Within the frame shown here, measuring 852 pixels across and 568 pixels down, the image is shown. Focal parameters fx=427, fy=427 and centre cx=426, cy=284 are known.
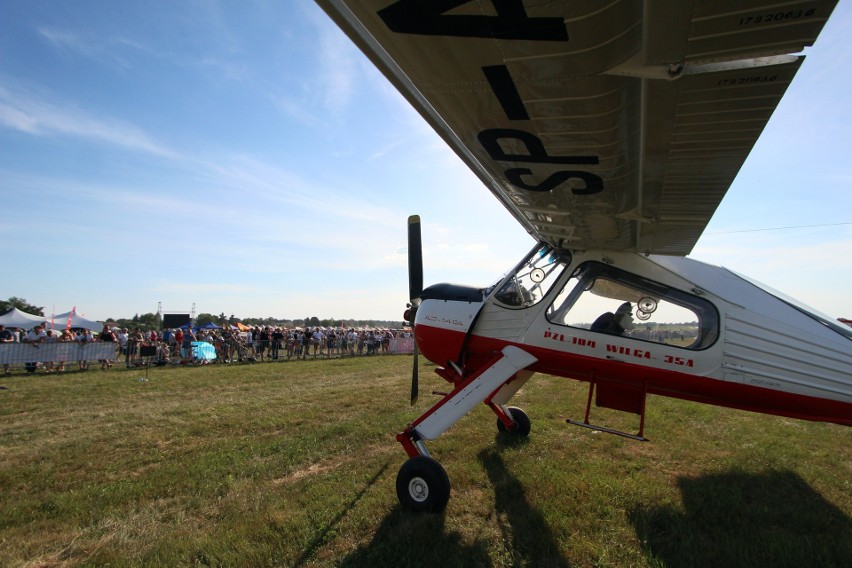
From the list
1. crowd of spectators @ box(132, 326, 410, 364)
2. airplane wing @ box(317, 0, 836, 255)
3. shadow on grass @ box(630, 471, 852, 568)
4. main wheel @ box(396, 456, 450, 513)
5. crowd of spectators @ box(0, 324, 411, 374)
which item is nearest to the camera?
airplane wing @ box(317, 0, 836, 255)

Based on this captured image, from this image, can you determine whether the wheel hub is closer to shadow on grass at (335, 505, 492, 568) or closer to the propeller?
shadow on grass at (335, 505, 492, 568)

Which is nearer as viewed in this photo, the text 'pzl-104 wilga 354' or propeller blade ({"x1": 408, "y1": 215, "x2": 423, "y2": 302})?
the text 'pzl-104 wilga 354'

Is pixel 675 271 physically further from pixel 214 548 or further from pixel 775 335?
pixel 214 548

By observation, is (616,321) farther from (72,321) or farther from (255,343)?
(72,321)

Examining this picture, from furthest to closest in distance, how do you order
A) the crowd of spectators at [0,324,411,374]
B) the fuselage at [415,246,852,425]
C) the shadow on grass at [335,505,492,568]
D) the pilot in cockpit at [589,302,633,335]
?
the crowd of spectators at [0,324,411,374]
the pilot in cockpit at [589,302,633,335]
the fuselage at [415,246,852,425]
the shadow on grass at [335,505,492,568]

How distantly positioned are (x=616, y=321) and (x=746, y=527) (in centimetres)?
208

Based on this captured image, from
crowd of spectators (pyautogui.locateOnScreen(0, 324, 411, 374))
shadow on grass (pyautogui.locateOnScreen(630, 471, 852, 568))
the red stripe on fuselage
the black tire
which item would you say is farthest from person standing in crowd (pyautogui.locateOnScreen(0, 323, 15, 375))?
shadow on grass (pyautogui.locateOnScreen(630, 471, 852, 568))

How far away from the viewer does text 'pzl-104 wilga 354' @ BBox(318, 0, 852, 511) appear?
1.84 metres

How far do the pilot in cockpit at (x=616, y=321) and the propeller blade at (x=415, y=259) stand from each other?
233 cm

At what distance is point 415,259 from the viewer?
5922 millimetres

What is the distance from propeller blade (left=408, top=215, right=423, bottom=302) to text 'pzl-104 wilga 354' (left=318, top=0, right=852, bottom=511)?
0.02m

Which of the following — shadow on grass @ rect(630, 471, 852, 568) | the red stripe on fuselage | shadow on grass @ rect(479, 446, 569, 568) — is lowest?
shadow on grass @ rect(479, 446, 569, 568)

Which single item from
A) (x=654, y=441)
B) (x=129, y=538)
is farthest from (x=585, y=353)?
(x=129, y=538)

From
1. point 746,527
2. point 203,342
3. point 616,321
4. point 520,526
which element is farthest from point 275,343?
point 746,527
